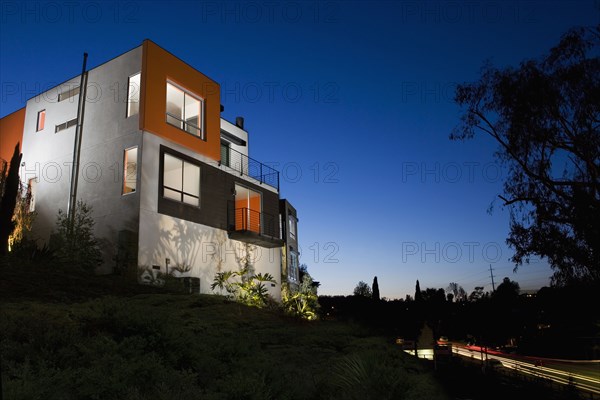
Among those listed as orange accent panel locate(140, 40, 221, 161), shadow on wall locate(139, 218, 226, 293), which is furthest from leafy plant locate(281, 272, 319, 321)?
orange accent panel locate(140, 40, 221, 161)

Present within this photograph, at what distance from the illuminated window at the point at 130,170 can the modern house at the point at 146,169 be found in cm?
4

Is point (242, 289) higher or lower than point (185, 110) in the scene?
lower

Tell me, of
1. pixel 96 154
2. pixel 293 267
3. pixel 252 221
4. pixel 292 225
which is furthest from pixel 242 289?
pixel 292 225

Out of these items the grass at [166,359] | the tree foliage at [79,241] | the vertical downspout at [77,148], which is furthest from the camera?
the vertical downspout at [77,148]

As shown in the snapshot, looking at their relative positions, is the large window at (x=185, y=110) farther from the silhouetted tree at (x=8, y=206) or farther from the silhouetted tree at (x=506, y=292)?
the silhouetted tree at (x=506, y=292)

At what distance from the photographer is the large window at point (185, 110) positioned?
2086cm

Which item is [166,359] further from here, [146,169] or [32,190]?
[32,190]

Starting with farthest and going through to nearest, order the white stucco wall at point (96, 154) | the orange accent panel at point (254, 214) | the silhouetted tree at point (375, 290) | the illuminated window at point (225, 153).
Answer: the silhouetted tree at point (375, 290) → the illuminated window at point (225, 153) → the orange accent panel at point (254, 214) → the white stucco wall at point (96, 154)

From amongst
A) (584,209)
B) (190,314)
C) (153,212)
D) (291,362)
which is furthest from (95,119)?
(584,209)

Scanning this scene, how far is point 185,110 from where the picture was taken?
2208cm

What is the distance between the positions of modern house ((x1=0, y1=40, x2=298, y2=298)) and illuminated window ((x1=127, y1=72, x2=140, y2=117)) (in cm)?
4

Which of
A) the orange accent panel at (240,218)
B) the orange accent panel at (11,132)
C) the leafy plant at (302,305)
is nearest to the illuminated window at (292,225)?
the orange accent panel at (240,218)

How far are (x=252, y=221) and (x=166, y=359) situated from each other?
17.2 m

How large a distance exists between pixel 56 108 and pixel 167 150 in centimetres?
710
